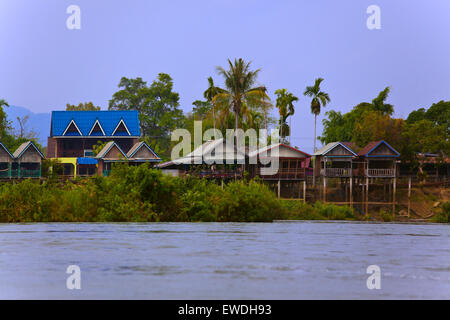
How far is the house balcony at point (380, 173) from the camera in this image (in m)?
65.4

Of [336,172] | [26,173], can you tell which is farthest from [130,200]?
[336,172]

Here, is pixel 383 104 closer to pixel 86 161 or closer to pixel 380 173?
pixel 380 173

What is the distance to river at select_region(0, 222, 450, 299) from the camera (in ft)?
39.0

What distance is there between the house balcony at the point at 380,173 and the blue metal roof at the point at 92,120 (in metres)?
28.4

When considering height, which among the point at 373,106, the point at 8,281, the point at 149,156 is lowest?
the point at 8,281

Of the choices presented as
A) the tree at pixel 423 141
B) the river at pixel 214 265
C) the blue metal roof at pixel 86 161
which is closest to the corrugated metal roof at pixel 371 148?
the tree at pixel 423 141

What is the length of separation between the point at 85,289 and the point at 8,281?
2.01 meters

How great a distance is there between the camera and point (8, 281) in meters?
13.0

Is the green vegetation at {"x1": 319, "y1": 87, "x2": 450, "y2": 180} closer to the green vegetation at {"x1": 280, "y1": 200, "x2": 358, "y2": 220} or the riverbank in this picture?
the green vegetation at {"x1": 280, "y1": 200, "x2": 358, "y2": 220}

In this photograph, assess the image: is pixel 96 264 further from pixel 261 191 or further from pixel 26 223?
pixel 261 191

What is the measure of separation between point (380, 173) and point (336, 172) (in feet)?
15.9

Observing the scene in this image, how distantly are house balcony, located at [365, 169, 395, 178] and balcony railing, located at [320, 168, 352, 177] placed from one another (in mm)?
2041

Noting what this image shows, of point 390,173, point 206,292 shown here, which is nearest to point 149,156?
point 390,173

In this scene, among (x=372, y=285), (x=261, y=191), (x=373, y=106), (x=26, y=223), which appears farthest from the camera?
(x=373, y=106)
